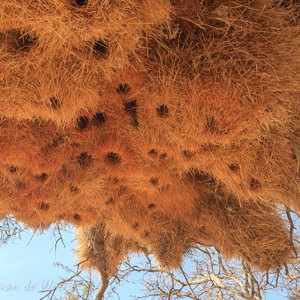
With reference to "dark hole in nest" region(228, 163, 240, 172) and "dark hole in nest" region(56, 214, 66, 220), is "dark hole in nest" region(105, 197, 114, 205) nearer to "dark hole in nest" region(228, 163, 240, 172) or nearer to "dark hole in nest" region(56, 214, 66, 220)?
"dark hole in nest" region(56, 214, 66, 220)

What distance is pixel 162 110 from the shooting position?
1.87 m

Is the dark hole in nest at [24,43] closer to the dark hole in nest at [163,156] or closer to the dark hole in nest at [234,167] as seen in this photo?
the dark hole in nest at [163,156]

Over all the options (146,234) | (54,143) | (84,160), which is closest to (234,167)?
(84,160)

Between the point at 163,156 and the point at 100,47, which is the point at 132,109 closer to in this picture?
the point at 163,156

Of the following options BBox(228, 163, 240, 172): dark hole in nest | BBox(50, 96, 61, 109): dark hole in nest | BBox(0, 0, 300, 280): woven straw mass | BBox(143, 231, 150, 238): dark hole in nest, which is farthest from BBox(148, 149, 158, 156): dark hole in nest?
BBox(143, 231, 150, 238): dark hole in nest

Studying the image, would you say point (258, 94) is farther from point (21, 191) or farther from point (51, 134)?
point (21, 191)

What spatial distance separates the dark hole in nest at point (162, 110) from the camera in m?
1.84

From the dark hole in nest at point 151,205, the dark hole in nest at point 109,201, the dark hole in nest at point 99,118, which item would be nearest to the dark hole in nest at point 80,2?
the dark hole in nest at point 99,118

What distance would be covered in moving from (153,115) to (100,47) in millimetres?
516

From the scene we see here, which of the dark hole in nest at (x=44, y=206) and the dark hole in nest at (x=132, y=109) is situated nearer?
the dark hole in nest at (x=132, y=109)

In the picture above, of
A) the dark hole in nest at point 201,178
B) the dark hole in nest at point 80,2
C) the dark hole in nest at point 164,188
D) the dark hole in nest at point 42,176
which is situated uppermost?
the dark hole in nest at point 201,178

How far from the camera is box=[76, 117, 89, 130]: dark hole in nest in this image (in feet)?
6.93

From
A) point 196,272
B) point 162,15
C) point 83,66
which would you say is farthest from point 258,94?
point 196,272

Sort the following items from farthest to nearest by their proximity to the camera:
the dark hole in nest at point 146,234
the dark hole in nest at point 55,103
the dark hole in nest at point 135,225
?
the dark hole in nest at point 146,234
the dark hole in nest at point 135,225
the dark hole in nest at point 55,103
